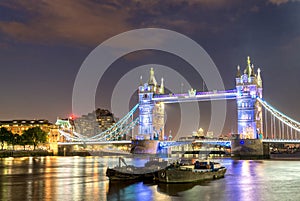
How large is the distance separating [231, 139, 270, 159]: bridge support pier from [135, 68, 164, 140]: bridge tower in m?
17.6

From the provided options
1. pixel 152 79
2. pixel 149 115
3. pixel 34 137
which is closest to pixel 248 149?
pixel 149 115

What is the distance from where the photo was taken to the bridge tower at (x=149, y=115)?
7481cm

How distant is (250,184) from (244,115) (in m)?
40.4

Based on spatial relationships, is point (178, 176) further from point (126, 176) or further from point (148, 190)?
point (126, 176)

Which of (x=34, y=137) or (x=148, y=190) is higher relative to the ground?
(x=34, y=137)

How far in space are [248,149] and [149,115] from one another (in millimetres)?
22640

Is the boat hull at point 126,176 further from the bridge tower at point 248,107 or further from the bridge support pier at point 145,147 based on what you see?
the bridge support pier at point 145,147

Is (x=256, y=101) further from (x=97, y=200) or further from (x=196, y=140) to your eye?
(x=97, y=200)

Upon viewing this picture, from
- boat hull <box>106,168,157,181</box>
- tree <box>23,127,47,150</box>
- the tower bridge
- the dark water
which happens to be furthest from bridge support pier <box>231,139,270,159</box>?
tree <box>23,127,47,150</box>

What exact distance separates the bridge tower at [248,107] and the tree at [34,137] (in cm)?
4045

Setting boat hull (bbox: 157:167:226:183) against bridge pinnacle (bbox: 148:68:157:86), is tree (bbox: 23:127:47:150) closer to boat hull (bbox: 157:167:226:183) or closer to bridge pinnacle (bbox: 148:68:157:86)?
bridge pinnacle (bbox: 148:68:157:86)

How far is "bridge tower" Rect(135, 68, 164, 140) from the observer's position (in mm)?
74812

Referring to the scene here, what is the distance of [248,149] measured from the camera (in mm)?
58656

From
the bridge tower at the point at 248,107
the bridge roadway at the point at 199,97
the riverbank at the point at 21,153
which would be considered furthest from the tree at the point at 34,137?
the bridge tower at the point at 248,107
